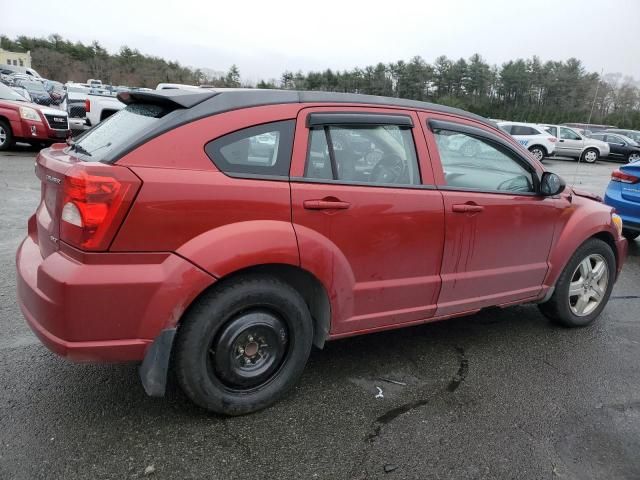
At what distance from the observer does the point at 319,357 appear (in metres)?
3.45

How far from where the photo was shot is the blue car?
6742mm

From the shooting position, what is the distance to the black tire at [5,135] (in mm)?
11703

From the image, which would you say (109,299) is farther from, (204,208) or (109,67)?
(109,67)

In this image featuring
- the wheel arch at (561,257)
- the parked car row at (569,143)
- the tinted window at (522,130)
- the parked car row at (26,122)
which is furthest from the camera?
the tinted window at (522,130)

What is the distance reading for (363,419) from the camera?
2.77m

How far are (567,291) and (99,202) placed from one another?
140 inches

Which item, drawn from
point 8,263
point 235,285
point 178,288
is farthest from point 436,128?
point 8,263

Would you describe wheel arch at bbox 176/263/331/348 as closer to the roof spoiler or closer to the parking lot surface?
the parking lot surface

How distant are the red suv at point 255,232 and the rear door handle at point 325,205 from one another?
0.01 m

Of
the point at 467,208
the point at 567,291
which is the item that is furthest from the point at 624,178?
the point at 467,208

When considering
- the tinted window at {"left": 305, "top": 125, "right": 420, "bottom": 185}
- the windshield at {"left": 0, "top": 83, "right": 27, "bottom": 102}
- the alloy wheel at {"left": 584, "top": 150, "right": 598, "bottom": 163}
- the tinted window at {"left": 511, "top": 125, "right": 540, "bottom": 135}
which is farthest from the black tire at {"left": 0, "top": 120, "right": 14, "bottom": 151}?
the alloy wheel at {"left": 584, "top": 150, "right": 598, "bottom": 163}

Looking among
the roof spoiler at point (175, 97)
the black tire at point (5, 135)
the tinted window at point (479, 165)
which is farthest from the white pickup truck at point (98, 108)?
the tinted window at point (479, 165)

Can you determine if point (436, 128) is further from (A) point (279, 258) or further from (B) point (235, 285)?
(B) point (235, 285)

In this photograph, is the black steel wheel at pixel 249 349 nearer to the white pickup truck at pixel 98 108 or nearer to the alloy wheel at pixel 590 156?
the white pickup truck at pixel 98 108
